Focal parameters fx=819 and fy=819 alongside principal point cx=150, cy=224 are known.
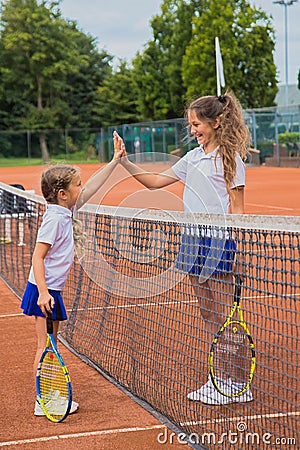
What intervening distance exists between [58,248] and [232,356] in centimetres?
120

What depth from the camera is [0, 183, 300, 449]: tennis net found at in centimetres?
424

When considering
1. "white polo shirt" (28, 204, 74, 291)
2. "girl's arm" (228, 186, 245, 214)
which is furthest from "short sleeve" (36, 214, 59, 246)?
"girl's arm" (228, 186, 245, 214)

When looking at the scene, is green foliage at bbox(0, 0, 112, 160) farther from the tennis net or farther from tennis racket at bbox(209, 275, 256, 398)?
tennis racket at bbox(209, 275, 256, 398)

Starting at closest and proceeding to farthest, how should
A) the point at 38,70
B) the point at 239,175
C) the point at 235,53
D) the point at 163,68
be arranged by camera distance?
the point at 239,175, the point at 235,53, the point at 163,68, the point at 38,70

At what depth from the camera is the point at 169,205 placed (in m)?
6.93

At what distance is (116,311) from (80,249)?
108 cm

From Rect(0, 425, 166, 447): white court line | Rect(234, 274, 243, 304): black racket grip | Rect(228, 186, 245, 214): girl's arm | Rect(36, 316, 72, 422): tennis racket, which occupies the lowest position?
Rect(0, 425, 166, 447): white court line

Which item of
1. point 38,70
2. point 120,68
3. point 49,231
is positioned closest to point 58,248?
point 49,231

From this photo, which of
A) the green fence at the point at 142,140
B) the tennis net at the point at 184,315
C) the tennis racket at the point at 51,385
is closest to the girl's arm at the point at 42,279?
the tennis racket at the point at 51,385

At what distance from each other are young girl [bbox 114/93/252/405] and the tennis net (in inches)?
0.7

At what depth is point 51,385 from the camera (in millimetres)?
4891

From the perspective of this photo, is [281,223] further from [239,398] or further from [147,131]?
[147,131]

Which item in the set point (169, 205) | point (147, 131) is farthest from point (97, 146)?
point (169, 205)

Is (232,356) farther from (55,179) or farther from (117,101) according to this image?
(117,101)
